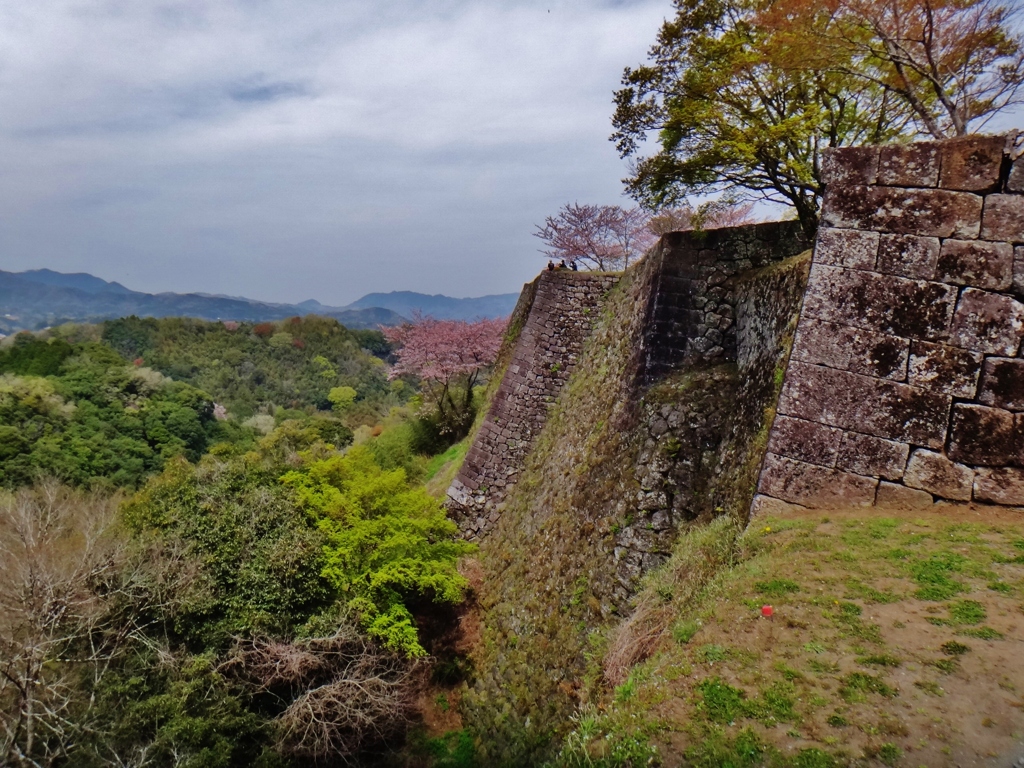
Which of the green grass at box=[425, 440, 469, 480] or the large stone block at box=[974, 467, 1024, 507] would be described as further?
the green grass at box=[425, 440, 469, 480]

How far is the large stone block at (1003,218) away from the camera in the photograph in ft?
13.8

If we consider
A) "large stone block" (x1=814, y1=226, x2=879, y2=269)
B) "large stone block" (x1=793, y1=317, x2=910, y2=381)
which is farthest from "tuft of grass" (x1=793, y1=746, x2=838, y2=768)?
"large stone block" (x1=814, y1=226, x2=879, y2=269)

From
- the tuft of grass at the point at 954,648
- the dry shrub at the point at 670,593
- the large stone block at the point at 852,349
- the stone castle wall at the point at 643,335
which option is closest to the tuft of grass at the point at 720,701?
the dry shrub at the point at 670,593

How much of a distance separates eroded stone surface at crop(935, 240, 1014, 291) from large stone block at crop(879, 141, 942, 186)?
0.61m

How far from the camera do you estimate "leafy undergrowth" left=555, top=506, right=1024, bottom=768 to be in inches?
98.2

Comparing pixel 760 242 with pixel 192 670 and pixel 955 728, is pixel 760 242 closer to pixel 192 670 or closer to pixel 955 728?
pixel 955 728

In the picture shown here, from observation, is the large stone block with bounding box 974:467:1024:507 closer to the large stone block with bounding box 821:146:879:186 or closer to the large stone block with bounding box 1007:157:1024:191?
the large stone block with bounding box 1007:157:1024:191

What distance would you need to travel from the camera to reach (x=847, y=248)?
4648mm

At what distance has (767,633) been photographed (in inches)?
130

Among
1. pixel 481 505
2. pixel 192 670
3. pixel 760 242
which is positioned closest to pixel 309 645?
pixel 192 670

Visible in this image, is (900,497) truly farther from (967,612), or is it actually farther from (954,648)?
(954,648)

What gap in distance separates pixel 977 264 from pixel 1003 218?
407mm

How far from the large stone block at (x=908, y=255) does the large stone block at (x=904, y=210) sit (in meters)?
0.07

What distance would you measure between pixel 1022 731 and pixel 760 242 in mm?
6905
